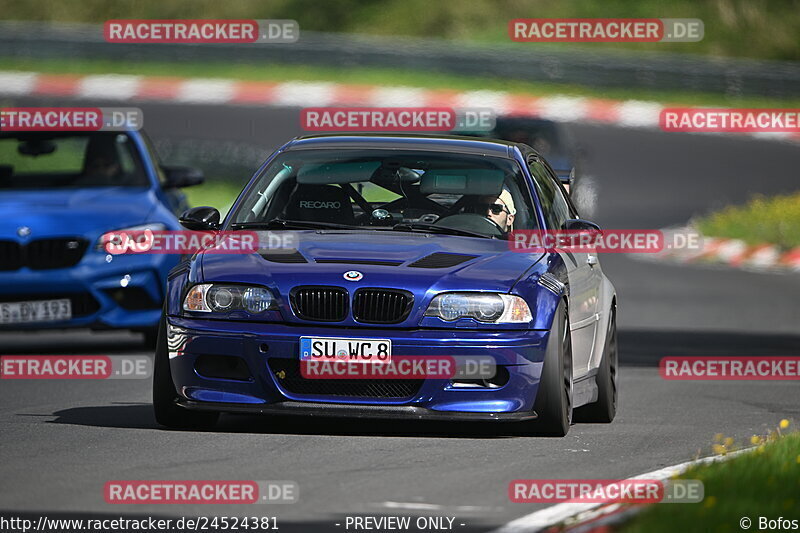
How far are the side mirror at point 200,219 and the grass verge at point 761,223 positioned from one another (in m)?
16.2

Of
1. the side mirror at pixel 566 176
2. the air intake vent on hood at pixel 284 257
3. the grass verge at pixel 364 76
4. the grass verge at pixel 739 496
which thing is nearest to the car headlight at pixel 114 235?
the side mirror at pixel 566 176

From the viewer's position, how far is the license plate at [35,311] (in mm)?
12820

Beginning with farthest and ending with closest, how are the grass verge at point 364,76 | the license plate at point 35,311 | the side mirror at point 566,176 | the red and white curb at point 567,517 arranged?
the grass verge at point 364,76
the license plate at point 35,311
the side mirror at point 566,176
the red and white curb at point 567,517

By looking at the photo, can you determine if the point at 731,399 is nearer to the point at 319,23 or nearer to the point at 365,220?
the point at 365,220

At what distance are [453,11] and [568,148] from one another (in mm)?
25595

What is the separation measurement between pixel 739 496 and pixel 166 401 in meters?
3.20

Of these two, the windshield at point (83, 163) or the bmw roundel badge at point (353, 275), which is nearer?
the bmw roundel badge at point (353, 275)

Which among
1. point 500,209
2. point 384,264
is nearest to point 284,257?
point 384,264

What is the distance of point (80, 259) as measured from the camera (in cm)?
1295

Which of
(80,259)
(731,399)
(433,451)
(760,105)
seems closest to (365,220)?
(433,451)

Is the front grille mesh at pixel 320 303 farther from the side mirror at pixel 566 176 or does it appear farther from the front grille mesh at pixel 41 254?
the front grille mesh at pixel 41 254

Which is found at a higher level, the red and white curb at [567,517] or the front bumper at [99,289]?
the red and white curb at [567,517]

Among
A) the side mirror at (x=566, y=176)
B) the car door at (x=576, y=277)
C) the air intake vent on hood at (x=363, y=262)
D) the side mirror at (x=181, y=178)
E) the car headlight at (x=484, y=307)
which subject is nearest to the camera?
the car headlight at (x=484, y=307)

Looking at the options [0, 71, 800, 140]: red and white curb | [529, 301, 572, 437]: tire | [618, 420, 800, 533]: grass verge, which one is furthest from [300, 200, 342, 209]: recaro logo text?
[0, 71, 800, 140]: red and white curb
